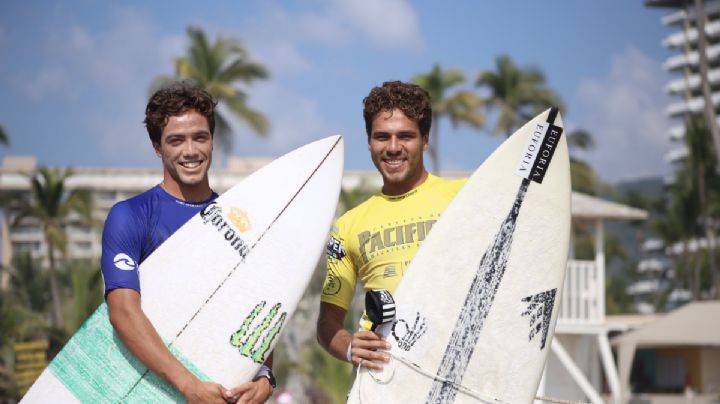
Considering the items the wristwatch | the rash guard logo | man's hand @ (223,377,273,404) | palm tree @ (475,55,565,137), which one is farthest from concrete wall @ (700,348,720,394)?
the rash guard logo

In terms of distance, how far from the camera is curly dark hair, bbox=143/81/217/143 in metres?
3.57

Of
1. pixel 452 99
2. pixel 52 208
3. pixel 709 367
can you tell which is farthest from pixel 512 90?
pixel 52 208

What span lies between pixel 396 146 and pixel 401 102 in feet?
0.59

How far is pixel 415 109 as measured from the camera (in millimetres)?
3729

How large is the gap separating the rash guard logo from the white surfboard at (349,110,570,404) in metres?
0.98

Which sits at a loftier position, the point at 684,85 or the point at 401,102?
the point at 684,85

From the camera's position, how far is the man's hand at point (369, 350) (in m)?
3.61

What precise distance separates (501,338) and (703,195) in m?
46.0

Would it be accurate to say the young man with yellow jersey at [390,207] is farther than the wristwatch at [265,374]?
Yes

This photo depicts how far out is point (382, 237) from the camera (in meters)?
3.72

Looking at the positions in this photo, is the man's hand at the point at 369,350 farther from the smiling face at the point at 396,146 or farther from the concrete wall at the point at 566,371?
the concrete wall at the point at 566,371

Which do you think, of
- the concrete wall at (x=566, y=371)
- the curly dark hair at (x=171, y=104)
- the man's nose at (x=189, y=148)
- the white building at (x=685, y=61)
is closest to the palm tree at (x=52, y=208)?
the concrete wall at (x=566, y=371)

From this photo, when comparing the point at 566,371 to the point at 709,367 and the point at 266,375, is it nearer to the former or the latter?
the point at 709,367

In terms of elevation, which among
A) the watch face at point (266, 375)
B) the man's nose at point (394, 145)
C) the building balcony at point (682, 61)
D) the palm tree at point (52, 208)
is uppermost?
the building balcony at point (682, 61)
